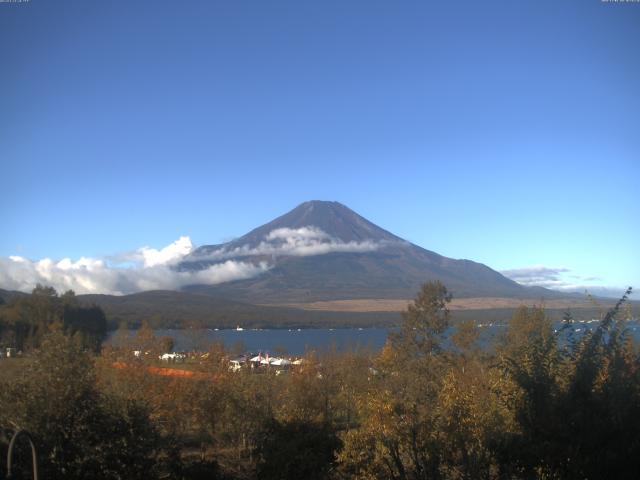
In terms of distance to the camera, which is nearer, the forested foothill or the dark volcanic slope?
the forested foothill

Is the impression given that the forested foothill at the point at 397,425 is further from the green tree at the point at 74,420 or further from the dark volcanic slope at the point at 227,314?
the dark volcanic slope at the point at 227,314

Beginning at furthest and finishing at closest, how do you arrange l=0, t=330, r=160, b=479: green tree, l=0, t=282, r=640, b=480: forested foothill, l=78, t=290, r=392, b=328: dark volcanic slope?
l=78, t=290, r=392, b=328: dark volcanic slope < l=0, t=330, r=160, b=479: green tree < l=0, t=282, r=640, b=480: forested foothill

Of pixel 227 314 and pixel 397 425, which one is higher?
pixel 397 425

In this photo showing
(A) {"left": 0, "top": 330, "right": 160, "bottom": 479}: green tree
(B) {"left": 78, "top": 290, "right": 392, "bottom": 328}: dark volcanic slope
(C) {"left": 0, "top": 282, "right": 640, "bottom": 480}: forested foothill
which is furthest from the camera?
(B) {"left": 78, "top": 290, "right": 392, "bottom": 328}: dark volcanic slope

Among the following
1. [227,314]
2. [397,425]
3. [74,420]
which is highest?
[74,420]

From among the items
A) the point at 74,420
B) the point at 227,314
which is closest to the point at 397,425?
the point at 74,420

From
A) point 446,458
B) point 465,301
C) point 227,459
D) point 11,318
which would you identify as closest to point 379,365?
point 227,459

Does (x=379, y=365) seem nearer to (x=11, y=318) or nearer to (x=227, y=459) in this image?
(x=227, y=459)

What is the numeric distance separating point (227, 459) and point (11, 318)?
155 feet

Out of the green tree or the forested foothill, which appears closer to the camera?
the forested foothill

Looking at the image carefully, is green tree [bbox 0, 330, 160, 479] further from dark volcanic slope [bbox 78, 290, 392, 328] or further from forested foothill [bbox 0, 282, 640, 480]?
dark volcanic slope [bbox 78, 290, 392, 328]

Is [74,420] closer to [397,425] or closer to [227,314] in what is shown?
[397,425]

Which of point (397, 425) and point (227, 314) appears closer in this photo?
point (397, 425)

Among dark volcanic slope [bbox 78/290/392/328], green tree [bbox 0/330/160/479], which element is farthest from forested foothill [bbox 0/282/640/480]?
dark volcanic slope [bbox 78/290/392/328]
